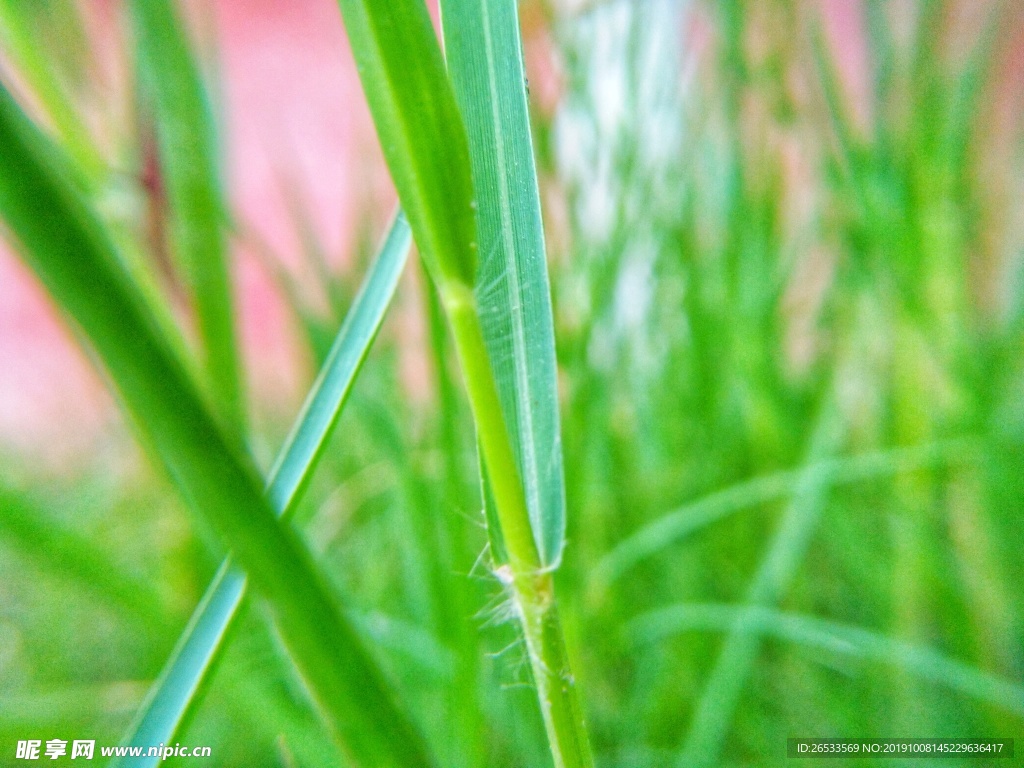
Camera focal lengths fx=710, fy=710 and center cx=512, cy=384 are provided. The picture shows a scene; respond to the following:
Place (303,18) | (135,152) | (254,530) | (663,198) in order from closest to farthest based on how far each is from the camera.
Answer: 1. (254,530)
2. (135,152)
3. (663,198)
4. (303,18)

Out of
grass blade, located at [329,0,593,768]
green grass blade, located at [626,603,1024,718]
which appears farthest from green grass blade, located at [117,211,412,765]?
green grass blade, located at [626,603,1024,718]

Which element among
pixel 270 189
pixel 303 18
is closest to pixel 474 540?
pixel 270 189

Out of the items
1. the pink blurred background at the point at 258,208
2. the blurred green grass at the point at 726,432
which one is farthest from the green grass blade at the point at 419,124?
the pink blurred background at the point at 258,208

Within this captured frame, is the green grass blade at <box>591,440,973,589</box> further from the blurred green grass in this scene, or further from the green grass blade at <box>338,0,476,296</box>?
the green grass blade at <box>338,0,476,296</box>

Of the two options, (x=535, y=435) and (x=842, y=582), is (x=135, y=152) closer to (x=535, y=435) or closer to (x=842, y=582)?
(x=535, y=435)

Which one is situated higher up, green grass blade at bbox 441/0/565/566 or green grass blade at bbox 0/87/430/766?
green grass blade at bbox 441/0/565/566

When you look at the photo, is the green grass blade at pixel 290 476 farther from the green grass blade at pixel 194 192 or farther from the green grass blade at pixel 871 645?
the green grass blade at pixel 871 645
